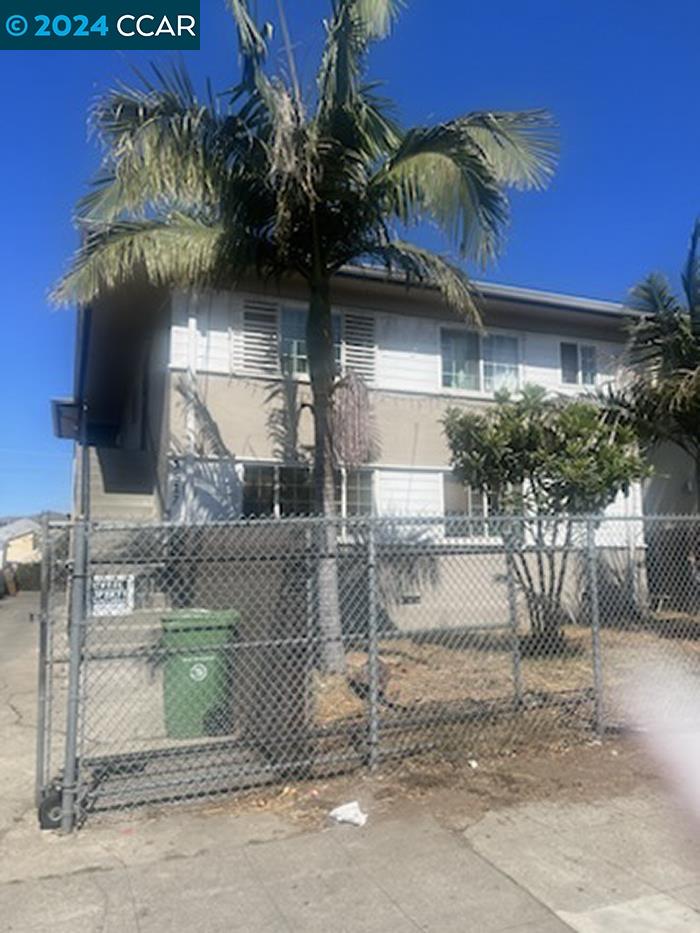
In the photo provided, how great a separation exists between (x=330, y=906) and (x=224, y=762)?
6.13 ft

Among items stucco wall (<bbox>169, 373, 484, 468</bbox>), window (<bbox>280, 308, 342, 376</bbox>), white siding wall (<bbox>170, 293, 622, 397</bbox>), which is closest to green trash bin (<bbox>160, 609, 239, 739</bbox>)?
stucco wall (<bbox>169, 373, 484, 468</bbox>)

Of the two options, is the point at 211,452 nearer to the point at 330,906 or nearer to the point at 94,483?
the point at 94,483

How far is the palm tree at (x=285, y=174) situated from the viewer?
27.1ft

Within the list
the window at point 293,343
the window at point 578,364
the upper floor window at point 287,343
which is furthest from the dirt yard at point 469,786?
the window at point 578,364

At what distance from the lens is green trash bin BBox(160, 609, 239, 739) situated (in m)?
5.93

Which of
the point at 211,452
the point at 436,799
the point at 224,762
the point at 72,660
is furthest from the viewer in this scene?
the point at 211,452

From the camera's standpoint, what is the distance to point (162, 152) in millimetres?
8164

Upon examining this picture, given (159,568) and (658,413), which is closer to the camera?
(159,568)

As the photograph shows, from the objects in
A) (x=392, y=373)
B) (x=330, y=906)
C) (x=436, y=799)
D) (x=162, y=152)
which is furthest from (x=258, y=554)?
(x=392, y=373)

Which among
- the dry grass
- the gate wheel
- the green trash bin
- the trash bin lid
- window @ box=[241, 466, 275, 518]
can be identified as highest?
window @ box=[241, 466, 275, 518]

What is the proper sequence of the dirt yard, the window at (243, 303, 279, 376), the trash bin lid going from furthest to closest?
1. the window at (243, 303, 279, 376)
2. the trash bin lid
3. the dirt yard

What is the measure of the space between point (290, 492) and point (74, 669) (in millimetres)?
7921

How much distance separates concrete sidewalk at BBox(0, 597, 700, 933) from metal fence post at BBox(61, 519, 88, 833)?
205 millimetres

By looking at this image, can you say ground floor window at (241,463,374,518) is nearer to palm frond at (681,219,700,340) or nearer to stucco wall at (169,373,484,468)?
stucco wall at (169,373,484,468)
